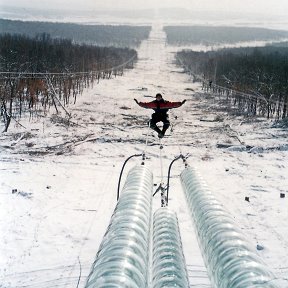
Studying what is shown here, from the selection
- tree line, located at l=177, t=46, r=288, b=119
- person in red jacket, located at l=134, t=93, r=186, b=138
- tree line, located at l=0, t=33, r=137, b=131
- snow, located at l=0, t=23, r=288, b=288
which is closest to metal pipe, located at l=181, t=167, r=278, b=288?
snow, located at l=0, t=23, r=288, b=288

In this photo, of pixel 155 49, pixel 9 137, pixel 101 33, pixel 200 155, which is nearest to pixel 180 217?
pixel 200 155

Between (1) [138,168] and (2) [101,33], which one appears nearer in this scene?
(1) [138,168]

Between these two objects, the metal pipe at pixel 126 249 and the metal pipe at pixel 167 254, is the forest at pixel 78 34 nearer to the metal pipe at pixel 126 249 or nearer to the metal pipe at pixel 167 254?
the metal pipe at pixel 167 254

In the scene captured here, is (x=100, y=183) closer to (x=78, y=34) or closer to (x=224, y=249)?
(x=224, y=249)

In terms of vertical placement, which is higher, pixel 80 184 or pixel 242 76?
pixel 242 76

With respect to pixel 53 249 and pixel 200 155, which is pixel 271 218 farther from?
pixel 200 155

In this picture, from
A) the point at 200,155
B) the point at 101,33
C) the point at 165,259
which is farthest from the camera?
the point at 101,33

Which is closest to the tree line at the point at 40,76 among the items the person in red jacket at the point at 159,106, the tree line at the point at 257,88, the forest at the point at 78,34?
the person in red jacket at the point at 159,106
